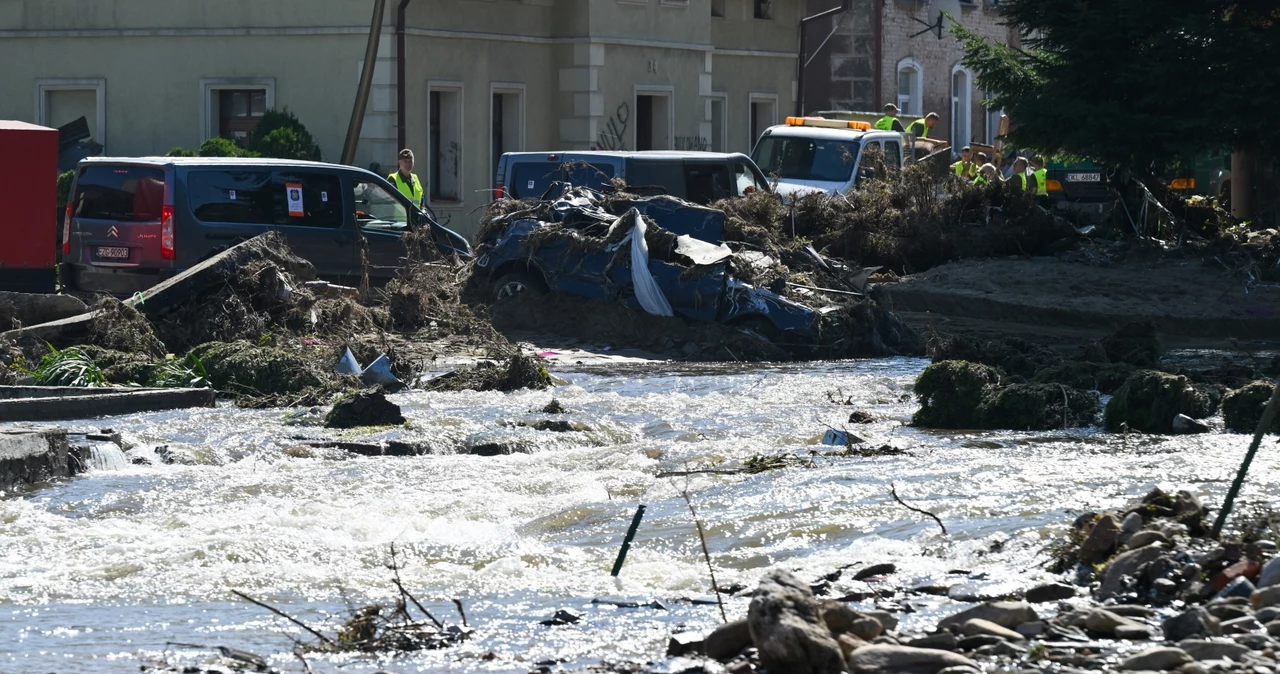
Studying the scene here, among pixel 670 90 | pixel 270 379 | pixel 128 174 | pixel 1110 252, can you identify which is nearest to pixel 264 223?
pixel 128 174

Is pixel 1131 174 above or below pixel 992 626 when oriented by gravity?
above

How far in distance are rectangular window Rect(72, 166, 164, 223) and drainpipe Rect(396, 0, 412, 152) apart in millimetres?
10298

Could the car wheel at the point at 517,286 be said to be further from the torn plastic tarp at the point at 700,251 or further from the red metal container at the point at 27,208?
the red metal container at the point at 27,208

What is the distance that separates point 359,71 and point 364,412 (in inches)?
677

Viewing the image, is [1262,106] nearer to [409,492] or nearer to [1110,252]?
[1110,252]

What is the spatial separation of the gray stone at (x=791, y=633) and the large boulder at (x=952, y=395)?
6862mm

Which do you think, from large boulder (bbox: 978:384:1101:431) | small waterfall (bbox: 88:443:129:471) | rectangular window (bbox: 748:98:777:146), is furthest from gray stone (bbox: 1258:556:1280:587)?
rectangular window (bbox: 748:98:777:146)

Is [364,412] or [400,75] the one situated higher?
[400,75]

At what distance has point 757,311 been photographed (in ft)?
57.4

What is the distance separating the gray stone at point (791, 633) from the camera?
583cm

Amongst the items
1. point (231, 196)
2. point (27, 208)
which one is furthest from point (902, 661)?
point (27, 208)

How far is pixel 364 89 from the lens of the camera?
27719mm

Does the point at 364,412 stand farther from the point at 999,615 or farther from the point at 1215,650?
the point at 1215,650

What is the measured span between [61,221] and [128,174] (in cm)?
537
